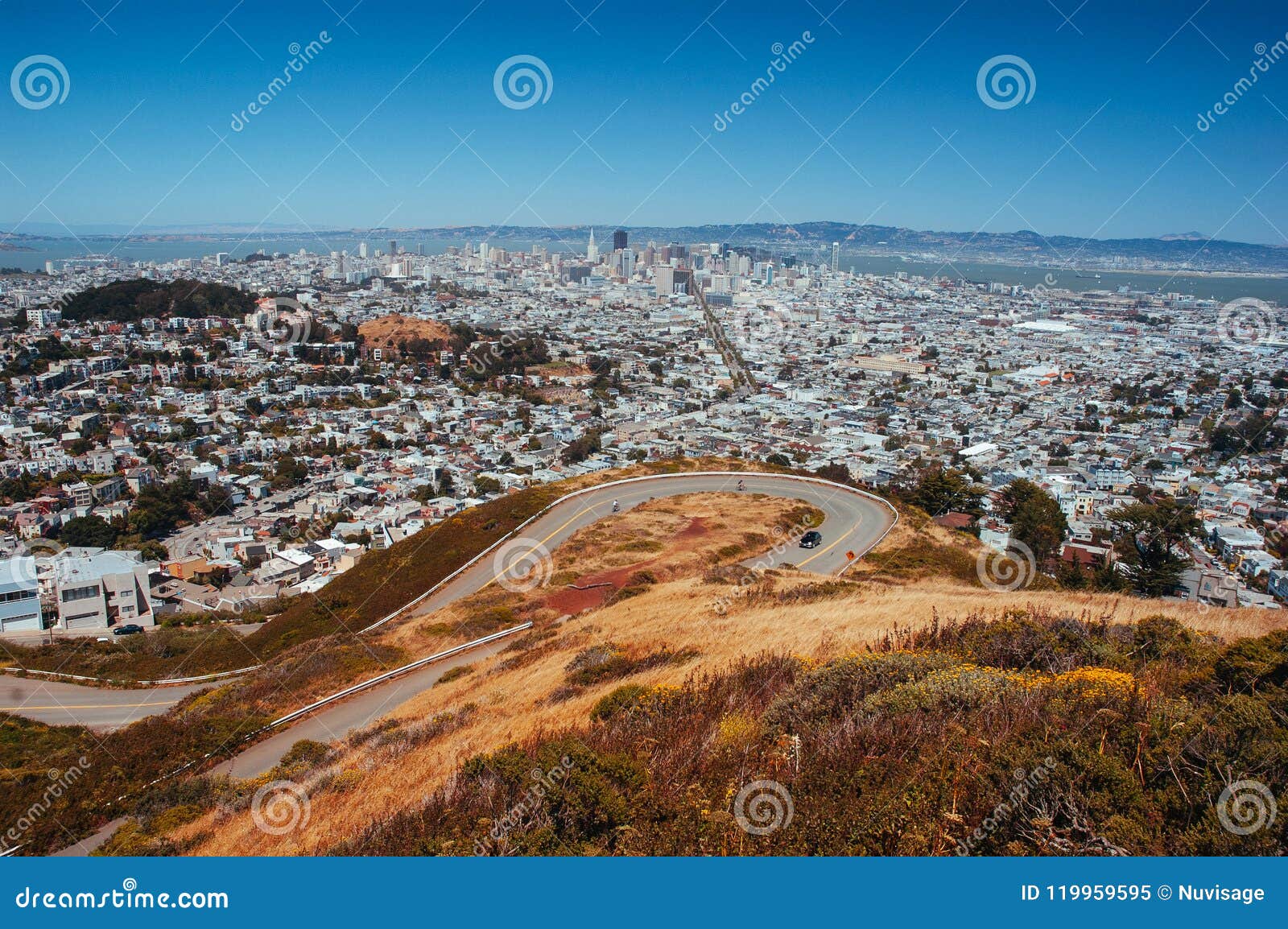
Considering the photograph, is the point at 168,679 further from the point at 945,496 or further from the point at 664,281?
the point at 664,281

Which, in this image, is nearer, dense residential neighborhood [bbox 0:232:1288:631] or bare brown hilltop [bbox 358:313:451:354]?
dense residential neighborhood [bbox 0:232:1288:631]

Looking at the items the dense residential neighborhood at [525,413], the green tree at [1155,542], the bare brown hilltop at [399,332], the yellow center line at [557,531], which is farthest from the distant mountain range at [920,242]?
the yellow center line at [557,531]

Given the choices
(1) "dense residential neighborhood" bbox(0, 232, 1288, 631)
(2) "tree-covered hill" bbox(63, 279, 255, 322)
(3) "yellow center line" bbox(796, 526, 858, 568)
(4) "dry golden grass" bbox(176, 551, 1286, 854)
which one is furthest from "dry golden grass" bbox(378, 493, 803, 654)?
(2) "tree-covered hill" bbox(63, 279, 255, 322)

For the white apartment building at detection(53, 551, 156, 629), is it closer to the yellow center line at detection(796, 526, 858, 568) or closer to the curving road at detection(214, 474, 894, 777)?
the curving road at detection(214, 474, 894, 777)

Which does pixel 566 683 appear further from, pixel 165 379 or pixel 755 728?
pixel 165 379

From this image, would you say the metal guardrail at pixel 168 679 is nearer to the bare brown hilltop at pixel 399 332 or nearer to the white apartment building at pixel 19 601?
the white apartment building at pixel 19 601

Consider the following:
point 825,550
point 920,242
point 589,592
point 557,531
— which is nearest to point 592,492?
point 557,531
